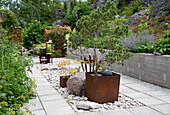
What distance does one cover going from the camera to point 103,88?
283 cm

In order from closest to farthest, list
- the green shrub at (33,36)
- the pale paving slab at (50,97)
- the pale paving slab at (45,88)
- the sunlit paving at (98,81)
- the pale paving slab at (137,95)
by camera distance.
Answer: the sunlit paving at (98,81) → the pale paving slab at (50,97) → the pale paving slab at (137,95) → the pale paving slab at (45,88) → the green shrub at (33,36)

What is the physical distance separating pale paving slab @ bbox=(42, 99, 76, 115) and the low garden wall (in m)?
1.05

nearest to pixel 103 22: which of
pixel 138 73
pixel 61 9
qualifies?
pixel 138 73

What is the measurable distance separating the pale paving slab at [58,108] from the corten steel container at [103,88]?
49 cm

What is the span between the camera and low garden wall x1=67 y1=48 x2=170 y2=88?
3.86 meters

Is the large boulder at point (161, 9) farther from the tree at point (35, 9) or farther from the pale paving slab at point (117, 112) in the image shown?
A: the tree at point (35, 9)

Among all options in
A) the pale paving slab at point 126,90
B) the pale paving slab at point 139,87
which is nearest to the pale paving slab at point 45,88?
the pale paving slab at point 126,90

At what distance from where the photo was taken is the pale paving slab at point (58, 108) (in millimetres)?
2477

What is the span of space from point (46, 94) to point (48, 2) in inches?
871

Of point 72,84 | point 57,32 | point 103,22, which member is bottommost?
point 72,84

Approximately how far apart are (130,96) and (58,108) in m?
1.46

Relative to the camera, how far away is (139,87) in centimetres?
392

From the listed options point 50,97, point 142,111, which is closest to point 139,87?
point 142,111

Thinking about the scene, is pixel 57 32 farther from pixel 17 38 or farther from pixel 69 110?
pixel 69 110
